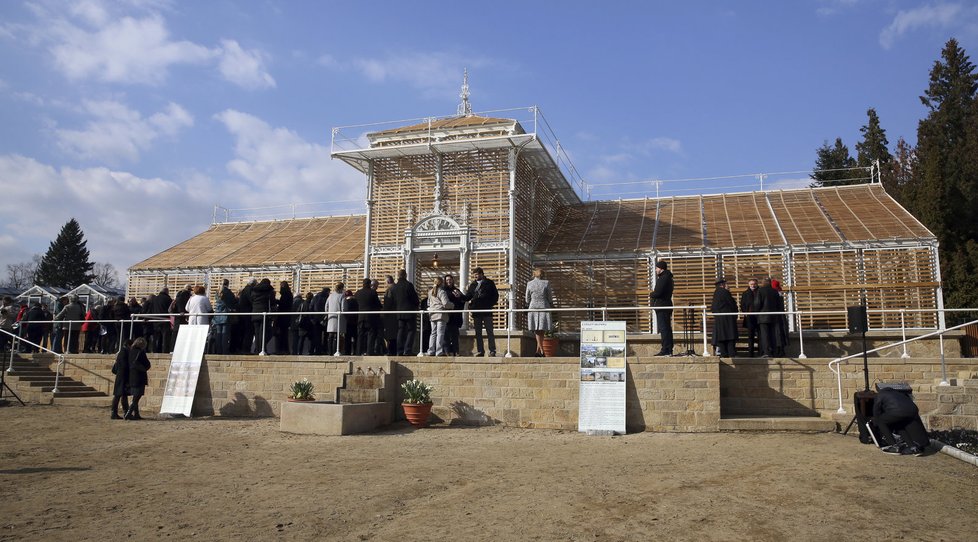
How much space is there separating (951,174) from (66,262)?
2474 inches

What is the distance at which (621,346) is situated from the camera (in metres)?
11.4

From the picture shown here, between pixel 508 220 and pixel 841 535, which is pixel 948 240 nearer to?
pixel 508 220

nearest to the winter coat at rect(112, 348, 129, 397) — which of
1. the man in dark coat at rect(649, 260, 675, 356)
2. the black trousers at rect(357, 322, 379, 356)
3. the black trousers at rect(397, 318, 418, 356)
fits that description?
the black trousers at rect(357, 322, 379, 356)

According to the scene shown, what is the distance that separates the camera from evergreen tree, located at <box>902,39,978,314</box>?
79.0ft

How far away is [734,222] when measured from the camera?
20.1m

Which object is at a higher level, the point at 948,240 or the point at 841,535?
the point at 948,240

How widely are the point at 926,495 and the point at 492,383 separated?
694cm

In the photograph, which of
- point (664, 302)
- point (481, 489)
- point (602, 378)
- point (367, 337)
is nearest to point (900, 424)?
point (602, 378)

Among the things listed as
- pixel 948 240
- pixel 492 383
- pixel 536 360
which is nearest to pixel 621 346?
pixel 536 360

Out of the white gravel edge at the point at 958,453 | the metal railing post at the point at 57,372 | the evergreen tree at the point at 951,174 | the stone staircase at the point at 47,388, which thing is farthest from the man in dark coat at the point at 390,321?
the evergreen tree at the point at 951,174

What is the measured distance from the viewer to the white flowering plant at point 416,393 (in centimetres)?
1177

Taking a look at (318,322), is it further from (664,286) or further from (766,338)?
(766,338)

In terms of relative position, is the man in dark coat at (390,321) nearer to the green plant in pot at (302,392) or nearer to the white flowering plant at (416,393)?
the white flowering plant at (416,393)

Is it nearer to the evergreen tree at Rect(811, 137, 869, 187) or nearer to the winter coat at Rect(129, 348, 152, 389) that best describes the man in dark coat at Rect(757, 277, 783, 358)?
the winter coat at Rect(129, 348, 152, 389)
